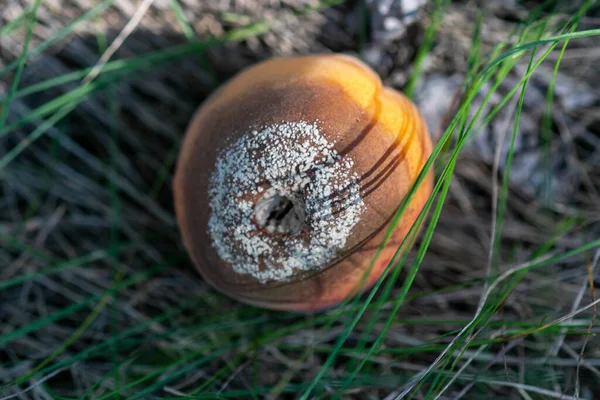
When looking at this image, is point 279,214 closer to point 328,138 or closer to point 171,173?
point 328,138

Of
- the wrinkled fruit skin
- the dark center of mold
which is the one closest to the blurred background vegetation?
the wrinkled fruit skin

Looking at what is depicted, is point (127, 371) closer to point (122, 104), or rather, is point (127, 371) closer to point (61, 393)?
point (61, 393)

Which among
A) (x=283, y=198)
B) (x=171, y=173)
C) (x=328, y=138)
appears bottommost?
(x=171, y=173)

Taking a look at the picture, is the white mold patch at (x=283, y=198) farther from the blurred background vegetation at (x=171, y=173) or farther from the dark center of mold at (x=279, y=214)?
the blurred background vegetation at (x=171, y=173)

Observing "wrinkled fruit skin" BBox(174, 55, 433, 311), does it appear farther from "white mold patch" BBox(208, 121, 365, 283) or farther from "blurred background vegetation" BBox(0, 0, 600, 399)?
"blurred background vegetation" BBox(0, 0, 600, 399)

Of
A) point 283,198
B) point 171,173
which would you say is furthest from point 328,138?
point 171,173

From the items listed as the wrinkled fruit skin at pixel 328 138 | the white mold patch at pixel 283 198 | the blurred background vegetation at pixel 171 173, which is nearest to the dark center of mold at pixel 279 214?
the white mold patch at pixel 283 198
